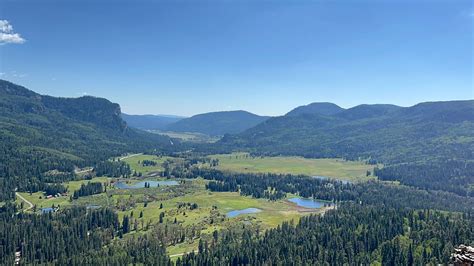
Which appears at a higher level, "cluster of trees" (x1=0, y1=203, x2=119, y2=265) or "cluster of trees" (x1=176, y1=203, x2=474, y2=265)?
"cluster of trees" (x1=176, y1=203, x2=474, y2=265)

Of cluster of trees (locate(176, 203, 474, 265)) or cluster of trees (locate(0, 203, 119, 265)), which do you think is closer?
cluster of trees (locate(176, 203, 474, 265))

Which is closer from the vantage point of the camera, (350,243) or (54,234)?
(350,243)

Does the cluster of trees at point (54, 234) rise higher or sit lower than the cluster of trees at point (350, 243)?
lower

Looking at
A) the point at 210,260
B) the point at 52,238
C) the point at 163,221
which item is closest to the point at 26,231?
the point at 52,238

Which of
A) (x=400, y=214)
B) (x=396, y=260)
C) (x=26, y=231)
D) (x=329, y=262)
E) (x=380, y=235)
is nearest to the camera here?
(x=396, y=260)

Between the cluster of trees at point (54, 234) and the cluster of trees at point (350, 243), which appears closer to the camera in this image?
the cluster of trees at point (350, 243)

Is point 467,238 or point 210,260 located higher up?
point 467,238

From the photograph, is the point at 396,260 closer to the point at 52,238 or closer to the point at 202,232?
the point at 202,232

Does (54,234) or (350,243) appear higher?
(350,243)
